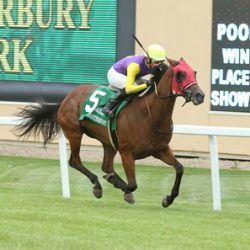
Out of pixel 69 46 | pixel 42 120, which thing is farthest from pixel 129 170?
pixel 69 46

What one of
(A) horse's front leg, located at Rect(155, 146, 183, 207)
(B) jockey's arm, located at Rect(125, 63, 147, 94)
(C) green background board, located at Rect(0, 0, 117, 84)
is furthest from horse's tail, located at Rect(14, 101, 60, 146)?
(C) green background board, located at Rect(0, 0, 117, 84)

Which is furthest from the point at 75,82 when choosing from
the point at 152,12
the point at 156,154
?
the point at 156,154

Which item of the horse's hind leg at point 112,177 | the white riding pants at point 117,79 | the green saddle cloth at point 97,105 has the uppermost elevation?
the white riding pants at point 117,79

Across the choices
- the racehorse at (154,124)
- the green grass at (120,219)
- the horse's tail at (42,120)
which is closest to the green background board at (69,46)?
the green grass at (120,219)

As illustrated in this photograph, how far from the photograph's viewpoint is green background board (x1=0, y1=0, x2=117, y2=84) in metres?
15.9

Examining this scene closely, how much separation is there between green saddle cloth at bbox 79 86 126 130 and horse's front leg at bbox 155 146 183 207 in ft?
2.34

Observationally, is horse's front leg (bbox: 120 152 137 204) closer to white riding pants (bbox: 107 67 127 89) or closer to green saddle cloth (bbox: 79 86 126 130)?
green saddle cloth (bbox: 79 86 126 130)

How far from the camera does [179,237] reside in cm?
667

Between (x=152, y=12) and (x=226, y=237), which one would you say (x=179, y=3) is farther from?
(x=226, y=237)

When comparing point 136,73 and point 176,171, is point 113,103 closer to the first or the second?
point 136,73

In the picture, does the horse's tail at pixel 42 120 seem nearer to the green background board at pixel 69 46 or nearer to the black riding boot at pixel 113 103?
the black riding boot at pixel 113 103

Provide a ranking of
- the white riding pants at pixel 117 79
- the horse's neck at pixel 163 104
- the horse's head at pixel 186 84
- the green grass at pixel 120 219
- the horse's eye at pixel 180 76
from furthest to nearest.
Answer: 1. the white riding pants at pixel 117 79
2. the horse's neck at pixel 163 104
3. the horse's eye at pixel 180 76
4. the horse's head at pixel 186 84
5. the green grass at pixel 120 219

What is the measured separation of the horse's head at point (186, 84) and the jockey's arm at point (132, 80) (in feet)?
1.59

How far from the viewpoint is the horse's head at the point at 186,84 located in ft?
27.6
